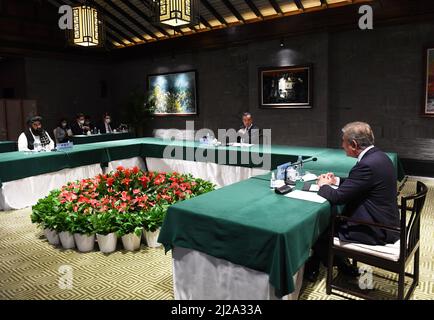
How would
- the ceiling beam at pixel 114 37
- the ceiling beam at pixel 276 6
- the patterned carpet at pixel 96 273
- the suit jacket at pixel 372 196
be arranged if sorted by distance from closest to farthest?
the suit jacket at pixel 372 196 < the patterned carpet at pixel 96 273 < the ceiling beam at pixel 276 6 < the ceiling beam at pixel 114 37

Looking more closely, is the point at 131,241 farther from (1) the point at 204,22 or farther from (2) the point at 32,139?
(1) the point at 204,22

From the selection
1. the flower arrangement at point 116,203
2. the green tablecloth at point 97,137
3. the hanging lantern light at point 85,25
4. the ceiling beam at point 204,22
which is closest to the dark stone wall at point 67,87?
the green tablecloth at point 97,137

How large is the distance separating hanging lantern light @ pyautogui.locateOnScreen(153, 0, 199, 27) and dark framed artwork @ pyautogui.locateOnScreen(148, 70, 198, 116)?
5223 mm

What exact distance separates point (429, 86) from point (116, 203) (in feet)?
20.5

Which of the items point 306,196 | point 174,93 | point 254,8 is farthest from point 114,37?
point 306,196

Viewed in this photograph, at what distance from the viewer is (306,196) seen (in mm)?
2824

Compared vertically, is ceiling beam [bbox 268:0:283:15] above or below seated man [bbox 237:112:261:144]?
above

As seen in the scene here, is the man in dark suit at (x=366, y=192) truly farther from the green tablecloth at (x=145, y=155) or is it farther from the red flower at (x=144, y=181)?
the red flower at (x=144, y=181)

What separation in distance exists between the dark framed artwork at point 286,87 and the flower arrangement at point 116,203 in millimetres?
4403

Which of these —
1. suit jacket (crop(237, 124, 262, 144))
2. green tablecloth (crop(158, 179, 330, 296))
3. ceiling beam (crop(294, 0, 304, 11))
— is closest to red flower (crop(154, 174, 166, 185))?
green tablecloth (crop(158, 179, 330, 296))

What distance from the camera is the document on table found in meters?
2.73

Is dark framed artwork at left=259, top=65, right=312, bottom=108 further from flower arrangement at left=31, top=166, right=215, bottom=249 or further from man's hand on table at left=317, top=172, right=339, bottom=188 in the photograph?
man's hand on table at left=317, top=172, right=339, bottom=188

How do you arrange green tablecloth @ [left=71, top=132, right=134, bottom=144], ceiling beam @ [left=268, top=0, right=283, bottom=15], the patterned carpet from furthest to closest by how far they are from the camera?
green tablecloth @ [left=71, top=132, right=134, bottom=144]
ceiling beam @ [left=268, top=0, right=283, bottom=15]
the patterned carpet

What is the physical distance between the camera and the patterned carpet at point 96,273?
2.95 metres
